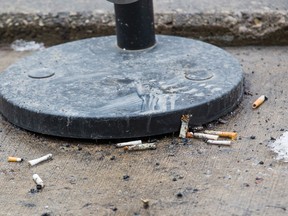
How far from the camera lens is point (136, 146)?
2445 mm

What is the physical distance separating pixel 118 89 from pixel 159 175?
1.73 ft

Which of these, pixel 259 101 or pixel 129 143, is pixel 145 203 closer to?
pixel 129 143

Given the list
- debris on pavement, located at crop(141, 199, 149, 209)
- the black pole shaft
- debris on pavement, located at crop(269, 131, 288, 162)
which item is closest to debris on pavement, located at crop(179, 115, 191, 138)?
debris on pavement, located at crop(269, 131, 288, 162)

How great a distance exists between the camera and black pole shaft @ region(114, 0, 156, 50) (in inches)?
117

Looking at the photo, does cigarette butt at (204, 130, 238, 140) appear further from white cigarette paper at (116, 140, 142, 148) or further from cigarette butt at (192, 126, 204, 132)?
white cigarette paper at (116, 140, 142, 148)

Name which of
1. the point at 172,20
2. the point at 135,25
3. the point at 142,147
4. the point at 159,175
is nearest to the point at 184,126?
the point at 142,147

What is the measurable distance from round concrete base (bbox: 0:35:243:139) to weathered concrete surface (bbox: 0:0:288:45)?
1.04 feet

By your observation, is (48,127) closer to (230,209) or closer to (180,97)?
(180,97)

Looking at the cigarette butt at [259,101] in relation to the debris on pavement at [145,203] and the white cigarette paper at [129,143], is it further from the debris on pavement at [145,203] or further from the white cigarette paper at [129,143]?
the debris on pavement at [145,203]

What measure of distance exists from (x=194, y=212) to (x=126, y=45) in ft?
3.94

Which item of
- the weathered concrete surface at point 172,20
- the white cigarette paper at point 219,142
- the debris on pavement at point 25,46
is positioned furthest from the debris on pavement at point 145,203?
the debris on pavement at point 25,46

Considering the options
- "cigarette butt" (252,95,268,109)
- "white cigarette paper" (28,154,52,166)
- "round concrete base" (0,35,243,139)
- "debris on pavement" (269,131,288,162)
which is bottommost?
"cigarette butt" (252,95,268,109)

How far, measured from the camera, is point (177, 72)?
2.80 m

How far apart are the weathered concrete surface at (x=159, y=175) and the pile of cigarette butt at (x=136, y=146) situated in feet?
0.08
